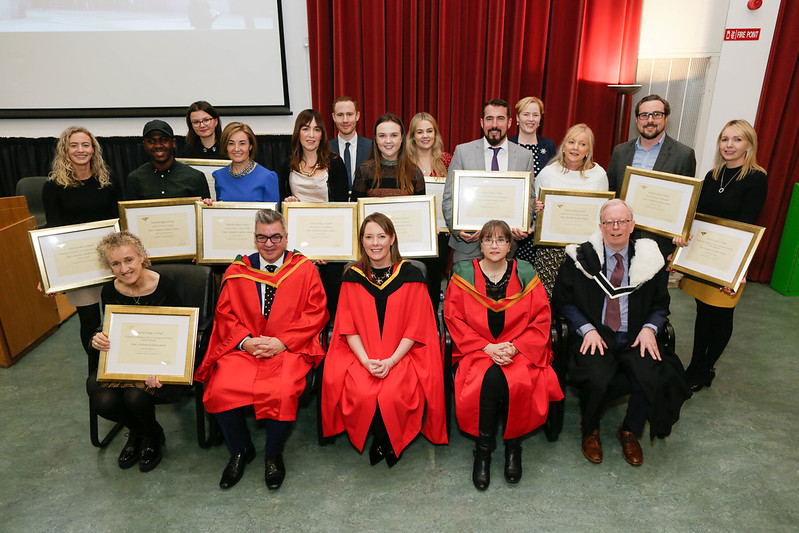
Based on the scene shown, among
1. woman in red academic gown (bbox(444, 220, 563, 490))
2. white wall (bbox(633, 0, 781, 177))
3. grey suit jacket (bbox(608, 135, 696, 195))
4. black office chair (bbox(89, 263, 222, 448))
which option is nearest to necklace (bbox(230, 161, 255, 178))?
black office chair (bbox(89, 263, 222, 448))

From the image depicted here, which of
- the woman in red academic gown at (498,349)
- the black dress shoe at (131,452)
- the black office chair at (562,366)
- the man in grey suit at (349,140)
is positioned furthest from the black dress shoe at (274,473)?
the man in grey suit at (349,140)

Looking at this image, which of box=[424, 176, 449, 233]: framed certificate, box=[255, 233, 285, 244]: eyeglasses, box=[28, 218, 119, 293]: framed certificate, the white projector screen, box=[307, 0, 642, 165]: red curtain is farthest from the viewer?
the white projector screen

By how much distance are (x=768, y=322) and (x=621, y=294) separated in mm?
2974

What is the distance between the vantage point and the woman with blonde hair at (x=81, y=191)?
3490 millimetres

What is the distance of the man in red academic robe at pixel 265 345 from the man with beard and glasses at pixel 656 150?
249cm

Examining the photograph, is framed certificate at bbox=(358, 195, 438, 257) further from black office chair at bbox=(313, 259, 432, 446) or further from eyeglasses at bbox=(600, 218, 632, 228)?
eyeglasses at bbox=(600, 218, 632, 228)

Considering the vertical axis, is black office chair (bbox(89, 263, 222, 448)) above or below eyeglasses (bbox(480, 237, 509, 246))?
below

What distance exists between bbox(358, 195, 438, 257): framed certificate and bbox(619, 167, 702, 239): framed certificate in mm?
1417

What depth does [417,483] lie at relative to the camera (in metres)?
2.93

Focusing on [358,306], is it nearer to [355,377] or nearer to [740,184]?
[355,377]

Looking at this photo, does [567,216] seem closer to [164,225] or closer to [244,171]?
[244,171]

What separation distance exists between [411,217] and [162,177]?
1854 mm

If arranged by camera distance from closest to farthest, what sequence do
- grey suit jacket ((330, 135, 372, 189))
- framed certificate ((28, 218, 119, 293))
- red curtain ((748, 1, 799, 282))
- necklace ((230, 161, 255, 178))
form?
framed certificate ((28, 218, 119, 293)) → necklace ((230, 161, 255, 178)) → grey suit jacket ((330, 135, 372, 189)) → red curtain ((748, 1, 799, 282))

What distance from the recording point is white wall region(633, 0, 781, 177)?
554 centimetres
